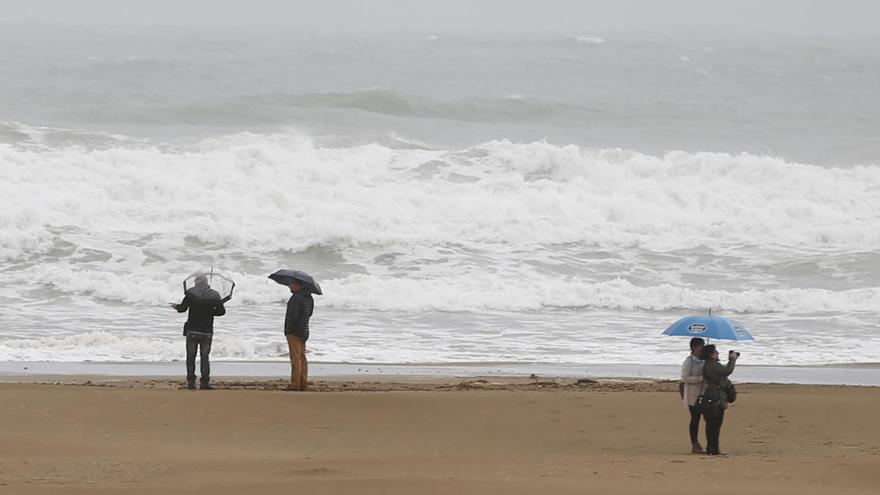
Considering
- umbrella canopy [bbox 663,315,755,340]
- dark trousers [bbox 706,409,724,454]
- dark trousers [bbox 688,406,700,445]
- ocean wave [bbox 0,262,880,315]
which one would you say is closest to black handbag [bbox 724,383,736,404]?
dark trousers [bbox 706,409,724,454]

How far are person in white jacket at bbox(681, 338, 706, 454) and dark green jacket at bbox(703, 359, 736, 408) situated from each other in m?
0.04

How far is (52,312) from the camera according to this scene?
61.0ft

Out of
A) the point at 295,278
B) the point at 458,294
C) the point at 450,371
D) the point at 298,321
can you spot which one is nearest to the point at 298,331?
the point at 298,321

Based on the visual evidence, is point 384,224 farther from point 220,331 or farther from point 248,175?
point 220,331

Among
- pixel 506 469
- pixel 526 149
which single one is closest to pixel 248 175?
pixel 526 149

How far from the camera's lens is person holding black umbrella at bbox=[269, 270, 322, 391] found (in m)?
13.4

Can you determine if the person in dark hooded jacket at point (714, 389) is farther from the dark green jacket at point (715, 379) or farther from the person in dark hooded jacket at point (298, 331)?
the person in dark hooded jacket at point (298, 331)

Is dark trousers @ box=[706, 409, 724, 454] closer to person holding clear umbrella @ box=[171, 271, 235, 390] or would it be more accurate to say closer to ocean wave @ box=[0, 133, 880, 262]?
person holding clear umbrella @ box=[171, 271, 235, 390]

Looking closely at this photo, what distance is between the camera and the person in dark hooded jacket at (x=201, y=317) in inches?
531

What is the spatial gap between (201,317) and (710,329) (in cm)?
499

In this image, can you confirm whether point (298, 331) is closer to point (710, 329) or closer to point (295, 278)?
point (295, 278)

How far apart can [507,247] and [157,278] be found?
6.06 meters

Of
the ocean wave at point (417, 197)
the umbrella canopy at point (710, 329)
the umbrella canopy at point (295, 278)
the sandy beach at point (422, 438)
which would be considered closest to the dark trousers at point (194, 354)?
the sandy beach at point (422, 438)

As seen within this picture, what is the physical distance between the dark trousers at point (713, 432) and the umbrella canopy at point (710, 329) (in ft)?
1.99
